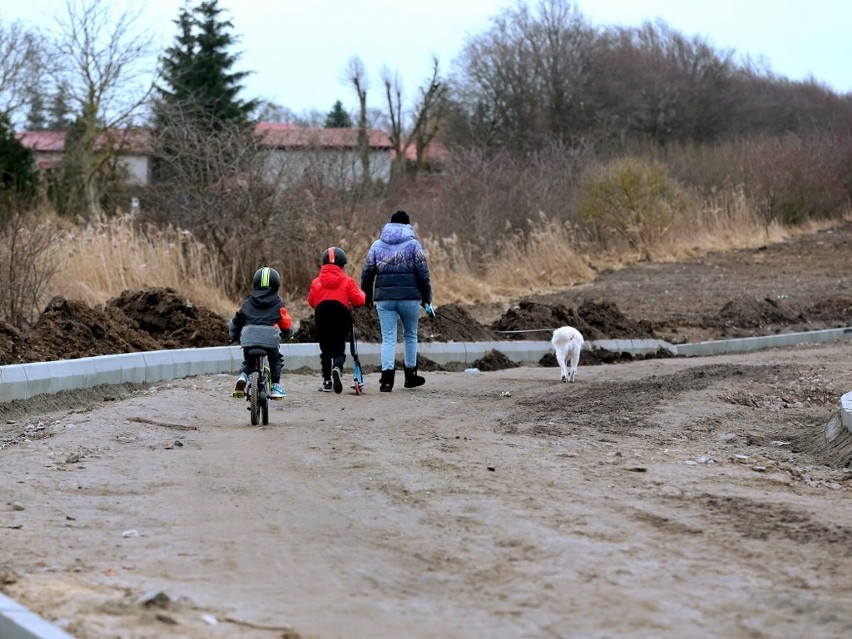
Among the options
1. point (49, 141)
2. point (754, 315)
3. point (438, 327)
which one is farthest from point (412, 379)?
point (49, 141)

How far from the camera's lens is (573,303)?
26.7m

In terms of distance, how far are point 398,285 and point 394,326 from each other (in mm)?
596

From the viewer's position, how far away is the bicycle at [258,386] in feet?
38.4

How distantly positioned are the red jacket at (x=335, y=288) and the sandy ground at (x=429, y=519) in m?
2.29

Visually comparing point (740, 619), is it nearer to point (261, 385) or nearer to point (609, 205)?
point (261, 385)

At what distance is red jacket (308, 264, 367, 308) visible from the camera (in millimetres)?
15273

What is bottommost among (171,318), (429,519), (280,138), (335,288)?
(429,519)

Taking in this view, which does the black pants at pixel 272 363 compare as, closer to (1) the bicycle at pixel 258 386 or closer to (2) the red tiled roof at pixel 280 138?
(1) the bicycle at pixel 258 386

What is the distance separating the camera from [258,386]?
1173cm

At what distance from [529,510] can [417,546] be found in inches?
42.2

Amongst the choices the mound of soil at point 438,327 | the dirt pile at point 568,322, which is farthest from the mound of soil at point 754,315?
the mound of soil at point 438,327

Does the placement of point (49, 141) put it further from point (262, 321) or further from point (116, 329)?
point (262, 321)

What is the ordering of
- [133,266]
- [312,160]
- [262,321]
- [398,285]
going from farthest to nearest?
[312,160], [133,266], [398,285], [262,321]

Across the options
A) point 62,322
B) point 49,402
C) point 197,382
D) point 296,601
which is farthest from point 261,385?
point 296,601
